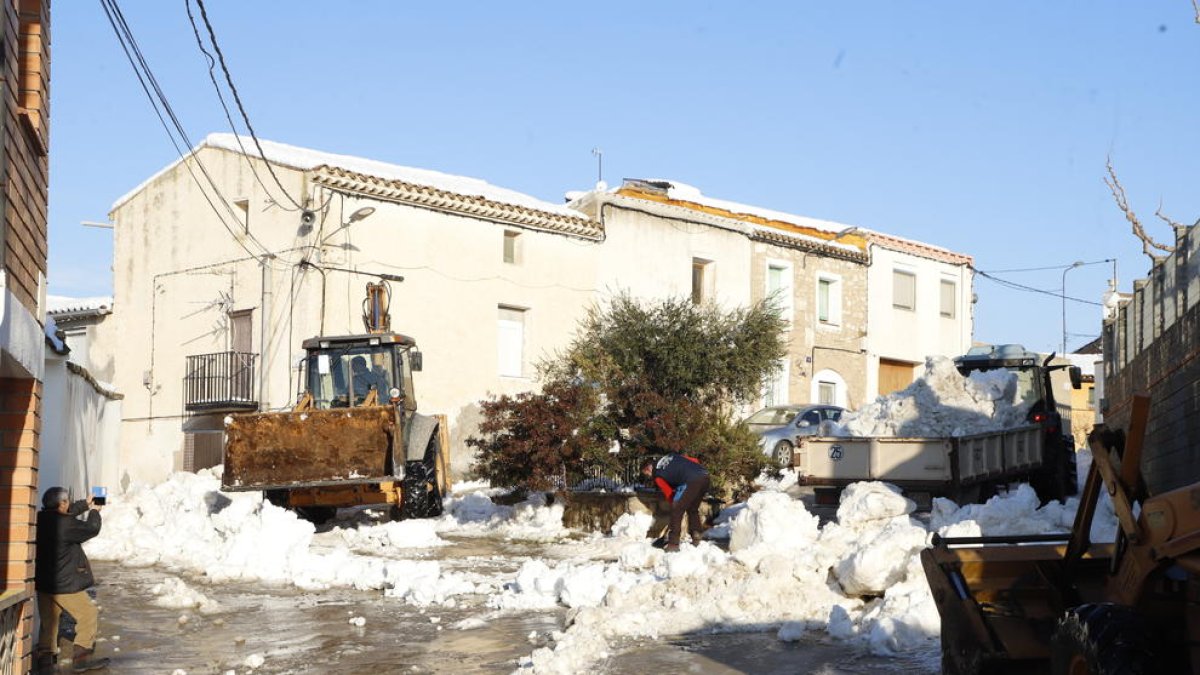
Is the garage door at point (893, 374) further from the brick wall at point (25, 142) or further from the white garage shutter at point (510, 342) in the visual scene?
the brick wall at point (25, 142)

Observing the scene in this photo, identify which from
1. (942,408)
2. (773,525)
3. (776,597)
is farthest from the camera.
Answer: (942,408)

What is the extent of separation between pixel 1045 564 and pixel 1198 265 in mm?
6753

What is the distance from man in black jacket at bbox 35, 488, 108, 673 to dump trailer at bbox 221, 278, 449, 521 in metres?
7.65

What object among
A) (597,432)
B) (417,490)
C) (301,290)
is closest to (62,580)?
(417,490)

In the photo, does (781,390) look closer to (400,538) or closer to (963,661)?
(400,538)

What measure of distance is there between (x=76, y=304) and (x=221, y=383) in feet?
29.9

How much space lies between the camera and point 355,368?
67.1ft

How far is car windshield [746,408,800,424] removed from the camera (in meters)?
28.5

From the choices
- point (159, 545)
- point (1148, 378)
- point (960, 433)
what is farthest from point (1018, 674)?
point (159, 545)

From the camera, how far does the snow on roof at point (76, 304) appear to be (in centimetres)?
3179

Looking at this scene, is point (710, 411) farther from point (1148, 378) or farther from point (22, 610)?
point (22, 610)

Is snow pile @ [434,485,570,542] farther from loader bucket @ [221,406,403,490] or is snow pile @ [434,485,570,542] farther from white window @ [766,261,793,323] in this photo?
white window @ [766,261,793,323]

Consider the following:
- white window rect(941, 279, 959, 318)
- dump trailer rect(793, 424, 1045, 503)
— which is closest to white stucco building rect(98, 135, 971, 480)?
white window rect(941, 279, 959, 318)

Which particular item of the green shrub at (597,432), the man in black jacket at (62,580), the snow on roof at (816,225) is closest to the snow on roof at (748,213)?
the snow on roof at (816,225)
